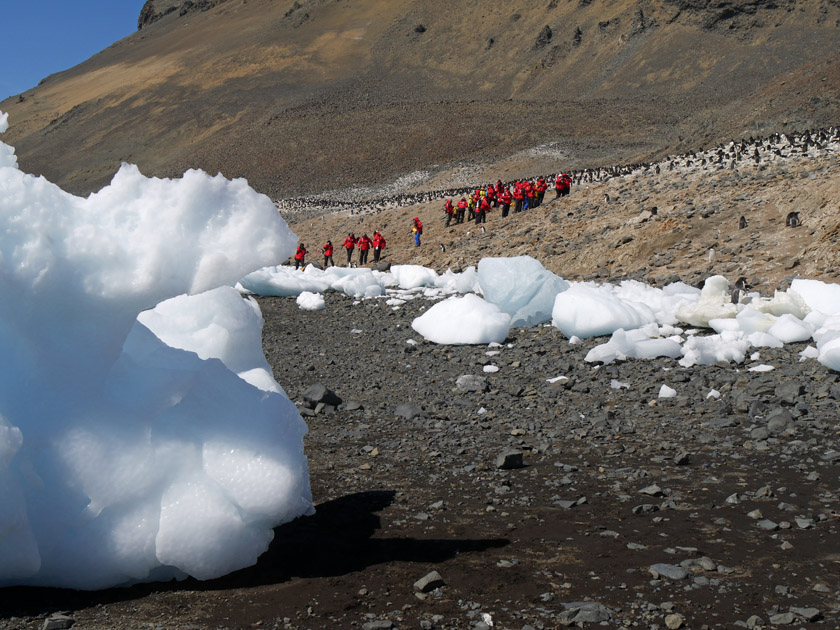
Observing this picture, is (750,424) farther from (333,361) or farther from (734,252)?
(734,252)

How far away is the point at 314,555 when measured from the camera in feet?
14.8

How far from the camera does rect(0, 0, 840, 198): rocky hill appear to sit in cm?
5844

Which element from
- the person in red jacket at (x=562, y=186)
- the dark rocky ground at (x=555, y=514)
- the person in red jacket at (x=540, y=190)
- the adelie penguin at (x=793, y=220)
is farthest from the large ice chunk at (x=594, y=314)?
the person in red jacket at (x=540, y=190)

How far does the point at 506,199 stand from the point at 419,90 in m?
57.6

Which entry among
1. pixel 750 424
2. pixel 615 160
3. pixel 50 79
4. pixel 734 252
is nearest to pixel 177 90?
pixel 50 79

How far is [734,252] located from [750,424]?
7.65 metres

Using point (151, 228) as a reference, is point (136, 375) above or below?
below

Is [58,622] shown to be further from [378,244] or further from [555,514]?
[378,244]

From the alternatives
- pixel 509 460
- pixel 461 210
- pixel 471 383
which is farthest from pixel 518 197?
pixel 509 460

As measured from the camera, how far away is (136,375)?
4.30m

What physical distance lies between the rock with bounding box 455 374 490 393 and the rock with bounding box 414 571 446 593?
496 centimetres

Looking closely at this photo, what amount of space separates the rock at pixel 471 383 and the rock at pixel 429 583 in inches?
195

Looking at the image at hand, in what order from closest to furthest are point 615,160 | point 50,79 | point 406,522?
point 406,522 < point 615,160 < point 50,79

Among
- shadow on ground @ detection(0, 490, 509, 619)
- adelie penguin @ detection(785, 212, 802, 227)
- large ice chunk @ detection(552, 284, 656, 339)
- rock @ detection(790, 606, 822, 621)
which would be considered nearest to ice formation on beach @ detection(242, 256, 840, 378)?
large ice chunk @ detection(552, 284, 656, 339)
